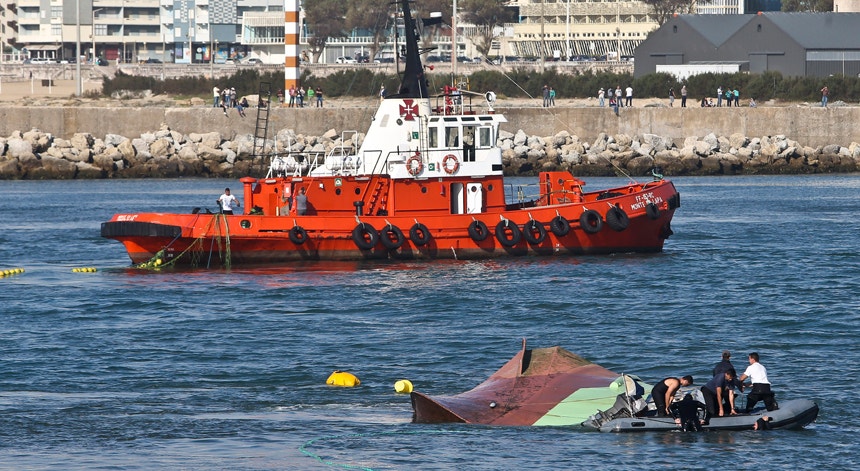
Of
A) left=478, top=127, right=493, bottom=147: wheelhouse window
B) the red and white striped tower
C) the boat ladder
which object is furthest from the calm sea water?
the red and white striped tower

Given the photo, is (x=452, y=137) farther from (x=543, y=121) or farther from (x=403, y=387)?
(x=543, y=121)

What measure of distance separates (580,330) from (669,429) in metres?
7.11

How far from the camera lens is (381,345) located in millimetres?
23156

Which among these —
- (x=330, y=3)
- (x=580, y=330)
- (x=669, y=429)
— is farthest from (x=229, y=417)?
(x=330, y=3)

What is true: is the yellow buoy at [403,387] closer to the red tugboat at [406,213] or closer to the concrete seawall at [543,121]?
the red tugboat at [406,213]

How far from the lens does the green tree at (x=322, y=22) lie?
10862 centimetres

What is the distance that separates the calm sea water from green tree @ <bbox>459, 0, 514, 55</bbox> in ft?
238

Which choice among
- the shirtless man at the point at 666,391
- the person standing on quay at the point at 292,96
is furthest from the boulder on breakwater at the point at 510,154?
the shirtless man at the point at 666,391

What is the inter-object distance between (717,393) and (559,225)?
47.7 ft

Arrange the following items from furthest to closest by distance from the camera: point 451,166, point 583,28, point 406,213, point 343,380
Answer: point 583,28 < point 406,213 < point 451,166 < point 343,380

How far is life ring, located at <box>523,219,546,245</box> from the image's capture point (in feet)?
103

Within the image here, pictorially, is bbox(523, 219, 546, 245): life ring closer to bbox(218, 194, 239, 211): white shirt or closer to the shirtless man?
bbox(218, 194, 239, 211): white shirt

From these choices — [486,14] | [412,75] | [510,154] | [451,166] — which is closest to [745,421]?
[451,166]

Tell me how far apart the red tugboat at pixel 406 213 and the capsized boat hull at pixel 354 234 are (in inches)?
0.9
